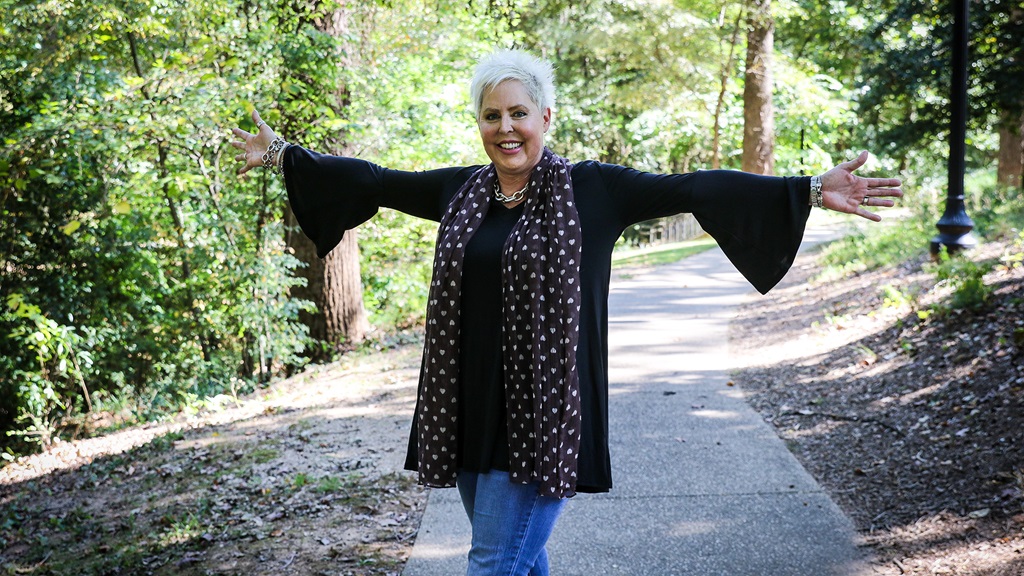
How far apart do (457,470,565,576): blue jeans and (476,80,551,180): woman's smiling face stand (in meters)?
1.02

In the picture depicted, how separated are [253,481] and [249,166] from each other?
275cm

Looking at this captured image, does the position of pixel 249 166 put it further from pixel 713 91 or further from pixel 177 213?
pixel 713 91

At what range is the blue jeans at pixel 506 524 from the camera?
9.02 feet

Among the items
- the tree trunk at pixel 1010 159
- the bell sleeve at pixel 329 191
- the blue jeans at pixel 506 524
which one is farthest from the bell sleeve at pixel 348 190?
the tree trunk at pixel 1010 159

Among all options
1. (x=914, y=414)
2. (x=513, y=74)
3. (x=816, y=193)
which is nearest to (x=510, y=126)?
(x=513, y=74)

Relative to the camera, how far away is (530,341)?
2734 mm

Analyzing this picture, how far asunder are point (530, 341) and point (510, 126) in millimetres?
713

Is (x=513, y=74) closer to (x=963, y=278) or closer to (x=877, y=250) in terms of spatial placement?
(x=963, y=278)

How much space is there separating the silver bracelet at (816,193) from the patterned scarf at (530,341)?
750 millimetres

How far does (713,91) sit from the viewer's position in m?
22.6

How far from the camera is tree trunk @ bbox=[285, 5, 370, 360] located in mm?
10359

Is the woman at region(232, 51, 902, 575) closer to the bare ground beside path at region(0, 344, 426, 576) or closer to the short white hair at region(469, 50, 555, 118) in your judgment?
the short white hair at region(469, 50, 555, 118)

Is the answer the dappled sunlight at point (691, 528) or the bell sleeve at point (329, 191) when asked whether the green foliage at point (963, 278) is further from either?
the bell sleeve at point (329, 191)

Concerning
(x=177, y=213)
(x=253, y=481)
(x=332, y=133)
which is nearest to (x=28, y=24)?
(x=177, y=213)
